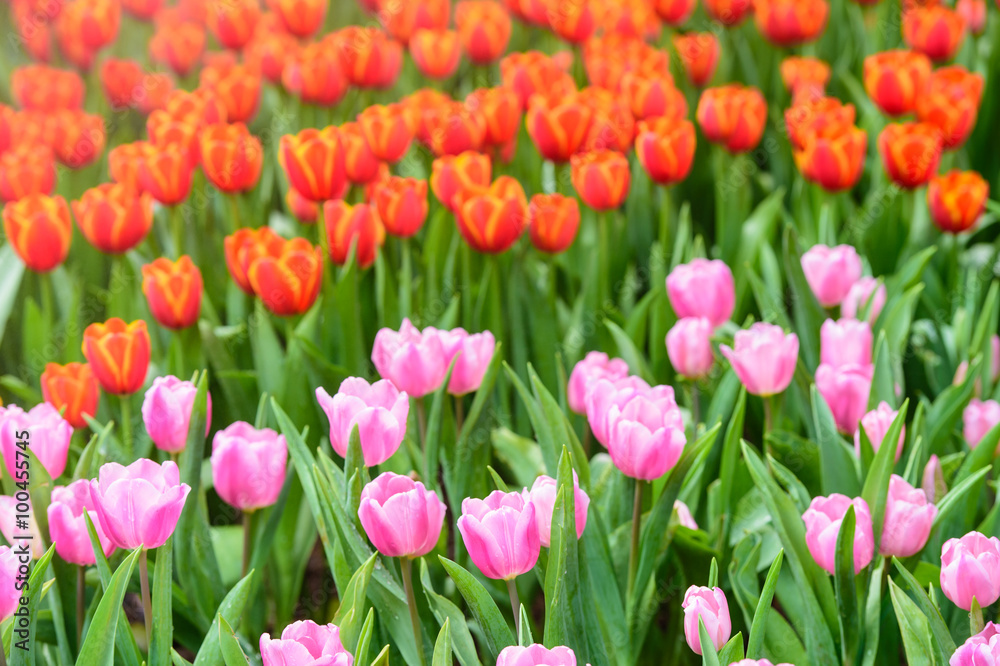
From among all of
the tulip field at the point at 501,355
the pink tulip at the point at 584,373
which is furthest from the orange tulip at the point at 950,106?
the pink tulip at the point at 584,373

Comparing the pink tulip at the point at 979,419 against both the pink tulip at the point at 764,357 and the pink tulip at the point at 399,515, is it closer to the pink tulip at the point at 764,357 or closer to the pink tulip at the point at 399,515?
the pink tulip at the point at 764,357

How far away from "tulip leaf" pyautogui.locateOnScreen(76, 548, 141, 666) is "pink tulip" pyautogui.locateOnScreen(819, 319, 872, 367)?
3.25ft

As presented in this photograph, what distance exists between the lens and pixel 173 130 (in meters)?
2.05

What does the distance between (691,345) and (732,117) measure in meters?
Result: 0.80

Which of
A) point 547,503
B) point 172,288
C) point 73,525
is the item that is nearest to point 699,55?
point 172,288

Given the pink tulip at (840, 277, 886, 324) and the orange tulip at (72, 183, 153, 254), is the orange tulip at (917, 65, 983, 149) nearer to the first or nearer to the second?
the pink tulip at (840, 277, 886, 324)

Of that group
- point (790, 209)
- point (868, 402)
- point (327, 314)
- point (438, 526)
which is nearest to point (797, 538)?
point (868, 402)

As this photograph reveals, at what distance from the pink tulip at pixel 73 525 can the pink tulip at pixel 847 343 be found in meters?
1.00

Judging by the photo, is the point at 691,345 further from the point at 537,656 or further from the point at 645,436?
the point at 537,656

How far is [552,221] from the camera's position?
1840mm

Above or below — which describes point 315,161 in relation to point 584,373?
above

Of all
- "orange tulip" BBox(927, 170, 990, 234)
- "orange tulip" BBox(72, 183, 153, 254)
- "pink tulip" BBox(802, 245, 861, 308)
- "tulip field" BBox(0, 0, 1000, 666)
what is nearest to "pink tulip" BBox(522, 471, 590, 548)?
"tulip field" BBox(0, 0, 1000, 666)

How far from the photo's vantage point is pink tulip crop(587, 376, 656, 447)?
3.95ft

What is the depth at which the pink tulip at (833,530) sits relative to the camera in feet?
3.72
